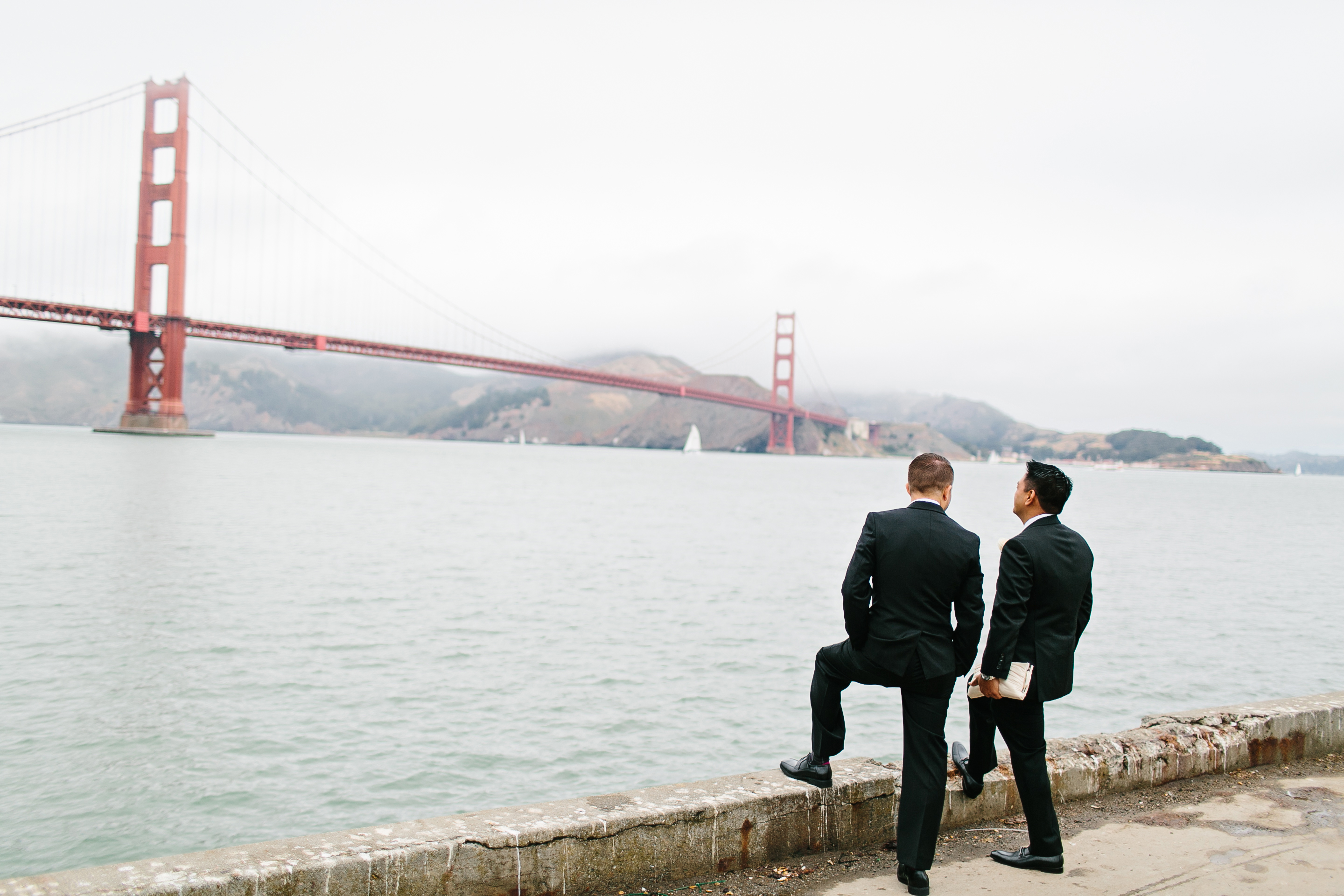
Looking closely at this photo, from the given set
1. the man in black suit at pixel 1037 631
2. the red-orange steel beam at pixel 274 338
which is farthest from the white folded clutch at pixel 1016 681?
the red-orange steel beam at pixel 274 338

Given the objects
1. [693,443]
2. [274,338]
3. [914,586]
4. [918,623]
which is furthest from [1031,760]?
[693,443]

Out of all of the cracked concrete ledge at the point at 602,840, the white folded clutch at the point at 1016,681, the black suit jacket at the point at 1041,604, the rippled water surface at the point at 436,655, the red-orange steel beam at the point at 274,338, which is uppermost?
the red-orange steel beam at the point at 274,338

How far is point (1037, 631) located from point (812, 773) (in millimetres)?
927

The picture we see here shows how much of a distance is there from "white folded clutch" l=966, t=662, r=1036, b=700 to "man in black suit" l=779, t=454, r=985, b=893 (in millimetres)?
138

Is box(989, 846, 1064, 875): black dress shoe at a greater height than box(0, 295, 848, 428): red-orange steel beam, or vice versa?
box(0, 295, 848, 428): red-orange steel beam

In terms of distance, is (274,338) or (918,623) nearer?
(918,623)

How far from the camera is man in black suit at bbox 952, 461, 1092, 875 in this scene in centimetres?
300

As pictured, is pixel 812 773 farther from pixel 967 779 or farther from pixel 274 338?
pixel 274 338

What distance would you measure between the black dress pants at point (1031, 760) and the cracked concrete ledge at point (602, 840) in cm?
40

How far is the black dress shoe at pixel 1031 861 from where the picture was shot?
3.12 m

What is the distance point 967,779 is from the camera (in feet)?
11.6

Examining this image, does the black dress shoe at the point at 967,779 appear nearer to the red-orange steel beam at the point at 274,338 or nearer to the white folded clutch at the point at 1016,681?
the white folded clutch at the point at 1016,681

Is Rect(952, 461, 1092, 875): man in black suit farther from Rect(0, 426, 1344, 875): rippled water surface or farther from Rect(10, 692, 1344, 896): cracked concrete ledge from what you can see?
Rect(0, 426, 1344, 875): rippled water surface

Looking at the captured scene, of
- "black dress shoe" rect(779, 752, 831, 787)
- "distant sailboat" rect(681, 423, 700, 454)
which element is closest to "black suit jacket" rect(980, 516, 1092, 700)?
"black dress shoe" rect(779, 752, 831, 787)
